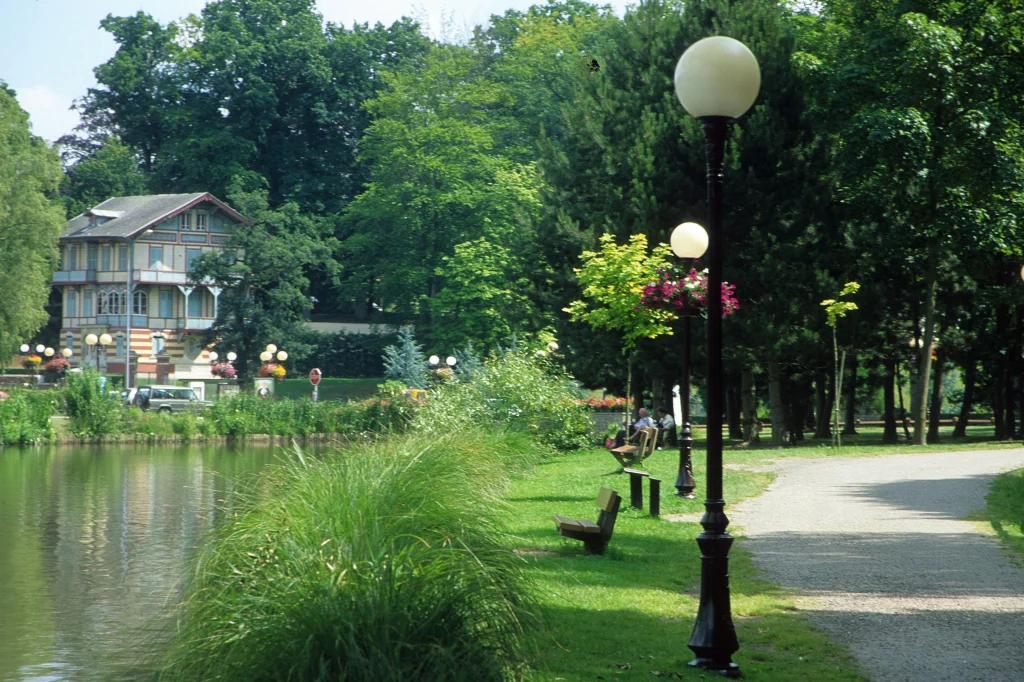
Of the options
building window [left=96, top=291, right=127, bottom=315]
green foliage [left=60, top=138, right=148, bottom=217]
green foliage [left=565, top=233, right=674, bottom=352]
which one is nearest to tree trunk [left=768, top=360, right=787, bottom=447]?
green foliage [left=565, top=233, right=674, bottom=352]

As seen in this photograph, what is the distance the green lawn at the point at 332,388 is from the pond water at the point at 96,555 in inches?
1159

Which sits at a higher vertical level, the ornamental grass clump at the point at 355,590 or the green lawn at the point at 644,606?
the ornamental grass clump at the point at 355,590

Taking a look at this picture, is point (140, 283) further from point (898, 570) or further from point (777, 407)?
point (898, 570)

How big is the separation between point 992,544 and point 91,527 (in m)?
13.8

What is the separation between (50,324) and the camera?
3073 inches

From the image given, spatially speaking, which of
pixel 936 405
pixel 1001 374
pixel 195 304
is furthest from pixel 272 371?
pixel 1001 374

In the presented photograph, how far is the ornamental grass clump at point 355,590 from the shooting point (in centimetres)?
588

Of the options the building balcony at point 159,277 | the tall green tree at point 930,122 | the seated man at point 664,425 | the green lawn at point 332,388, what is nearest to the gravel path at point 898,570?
the seated man at point 664,425

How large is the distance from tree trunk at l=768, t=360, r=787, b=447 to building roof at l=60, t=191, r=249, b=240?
43252 mm

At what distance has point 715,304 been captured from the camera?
7738 mm

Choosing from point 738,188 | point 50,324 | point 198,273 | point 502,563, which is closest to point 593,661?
point 502,563

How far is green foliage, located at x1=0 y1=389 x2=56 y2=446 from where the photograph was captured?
38938 mm

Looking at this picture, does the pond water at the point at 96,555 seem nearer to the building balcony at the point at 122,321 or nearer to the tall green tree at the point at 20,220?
the tall green tree at the point at 20,220

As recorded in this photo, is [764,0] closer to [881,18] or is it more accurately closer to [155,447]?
[881,18]
